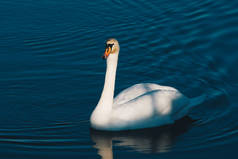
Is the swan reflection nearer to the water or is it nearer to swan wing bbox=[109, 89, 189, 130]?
the water

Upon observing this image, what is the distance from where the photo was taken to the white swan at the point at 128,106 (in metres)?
10.8

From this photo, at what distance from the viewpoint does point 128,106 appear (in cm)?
1088

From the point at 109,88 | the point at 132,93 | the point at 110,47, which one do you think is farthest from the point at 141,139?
the point at 110,47

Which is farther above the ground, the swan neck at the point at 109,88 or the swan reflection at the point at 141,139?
the swan neck at the point at 109,88

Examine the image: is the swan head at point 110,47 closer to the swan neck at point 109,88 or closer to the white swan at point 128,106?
the white swan at point 128,106

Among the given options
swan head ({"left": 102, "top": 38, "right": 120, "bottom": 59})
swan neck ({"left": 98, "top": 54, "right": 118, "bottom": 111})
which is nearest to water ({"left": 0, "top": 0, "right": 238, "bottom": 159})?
swan neck ({"left": 98, "top": 54, "right": 118, "bottom": 111})

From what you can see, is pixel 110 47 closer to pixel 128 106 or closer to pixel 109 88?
pixel 109 88

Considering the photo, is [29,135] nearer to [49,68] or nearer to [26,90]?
[26,90]

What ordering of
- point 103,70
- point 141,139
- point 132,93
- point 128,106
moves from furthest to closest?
1. point 103,70
2. point 132,93
3. point 128,106
4. point 141,139

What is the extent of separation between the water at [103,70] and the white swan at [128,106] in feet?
0.61

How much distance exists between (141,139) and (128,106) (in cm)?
69

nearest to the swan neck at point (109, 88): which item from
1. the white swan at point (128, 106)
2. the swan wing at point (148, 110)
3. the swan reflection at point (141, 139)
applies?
the white swan at point (128, 106)

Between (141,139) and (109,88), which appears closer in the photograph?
(141,139)

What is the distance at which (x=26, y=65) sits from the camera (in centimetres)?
1335
